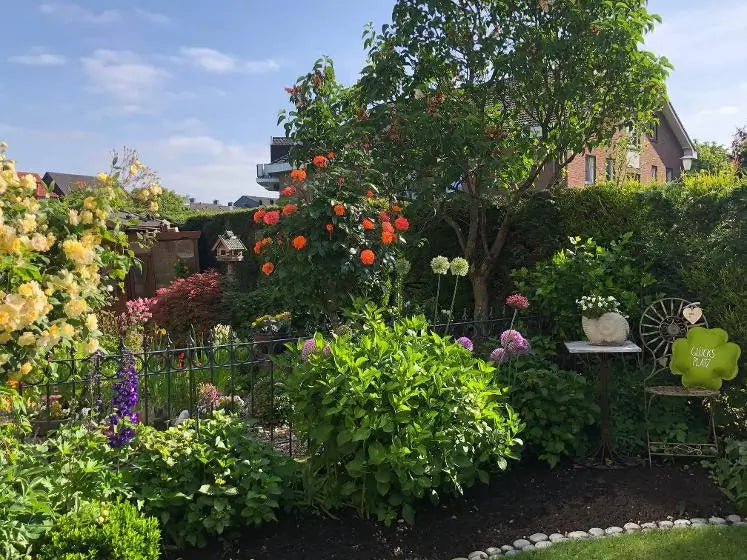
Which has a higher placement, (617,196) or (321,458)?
(617,196)

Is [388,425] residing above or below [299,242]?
below

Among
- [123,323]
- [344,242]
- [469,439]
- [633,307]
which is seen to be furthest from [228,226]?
[469,439]

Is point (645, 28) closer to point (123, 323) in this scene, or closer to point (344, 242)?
point (344, 242)

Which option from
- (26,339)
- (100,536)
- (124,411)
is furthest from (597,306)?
(26,339)

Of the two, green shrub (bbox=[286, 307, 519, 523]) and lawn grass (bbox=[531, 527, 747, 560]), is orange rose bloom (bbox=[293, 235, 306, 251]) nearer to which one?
green shrub (bbox=[286, 307, 519, 523])

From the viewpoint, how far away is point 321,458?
3543mm

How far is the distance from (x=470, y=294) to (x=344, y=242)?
3.05m

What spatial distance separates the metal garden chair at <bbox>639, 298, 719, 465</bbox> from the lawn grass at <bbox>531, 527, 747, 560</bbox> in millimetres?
914

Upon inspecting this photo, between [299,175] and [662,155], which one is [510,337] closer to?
[299,175]

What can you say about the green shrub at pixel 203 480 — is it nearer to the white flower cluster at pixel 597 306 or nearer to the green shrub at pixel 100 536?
the green shrub at pixel 100 536

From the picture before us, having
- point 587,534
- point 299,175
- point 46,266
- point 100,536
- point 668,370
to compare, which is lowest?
point 587,534

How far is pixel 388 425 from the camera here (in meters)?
3.22

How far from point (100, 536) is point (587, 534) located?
2494 millimetres

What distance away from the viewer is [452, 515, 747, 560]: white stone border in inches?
126
